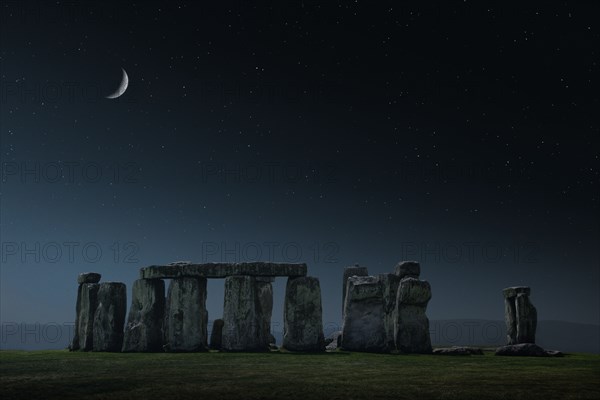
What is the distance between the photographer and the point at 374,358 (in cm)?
1489

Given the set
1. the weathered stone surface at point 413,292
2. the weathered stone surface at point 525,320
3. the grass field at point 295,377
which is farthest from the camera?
the weathered stone surface at point 525,320

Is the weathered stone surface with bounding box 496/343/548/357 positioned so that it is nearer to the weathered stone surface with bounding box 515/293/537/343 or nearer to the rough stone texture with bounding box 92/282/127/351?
the weathered stone surface with bounding box 515/293/537/343

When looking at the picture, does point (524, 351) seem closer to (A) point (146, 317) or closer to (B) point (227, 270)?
(B) point (227, 270)

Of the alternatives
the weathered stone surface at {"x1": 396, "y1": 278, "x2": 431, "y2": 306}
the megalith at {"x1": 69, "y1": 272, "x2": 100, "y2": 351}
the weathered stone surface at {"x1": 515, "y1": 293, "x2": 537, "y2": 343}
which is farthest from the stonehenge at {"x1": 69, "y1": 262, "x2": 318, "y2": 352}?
the weathered stone surface at {"x1": 515, "y1": 293, "x2": 537, "y2": 343}

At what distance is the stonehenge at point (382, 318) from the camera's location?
675 inches

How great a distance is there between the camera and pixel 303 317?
56.8 ft

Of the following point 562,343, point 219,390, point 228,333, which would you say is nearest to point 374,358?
point 228,333

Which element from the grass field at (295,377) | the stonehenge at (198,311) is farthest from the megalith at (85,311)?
the grass field at (295,377)

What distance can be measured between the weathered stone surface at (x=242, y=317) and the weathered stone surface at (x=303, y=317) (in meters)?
0.68

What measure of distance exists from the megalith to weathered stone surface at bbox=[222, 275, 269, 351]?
3.67 meters

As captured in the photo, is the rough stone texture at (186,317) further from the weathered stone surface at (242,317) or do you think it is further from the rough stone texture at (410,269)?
the rough stone texture at (410,269)

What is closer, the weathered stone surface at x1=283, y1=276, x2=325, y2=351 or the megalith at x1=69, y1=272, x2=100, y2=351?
the weathered stone surface at x1=283, y1=276, x2=325, y2=351

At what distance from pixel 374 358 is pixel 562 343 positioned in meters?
149

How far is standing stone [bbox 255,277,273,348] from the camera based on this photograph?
1733 centimetres
